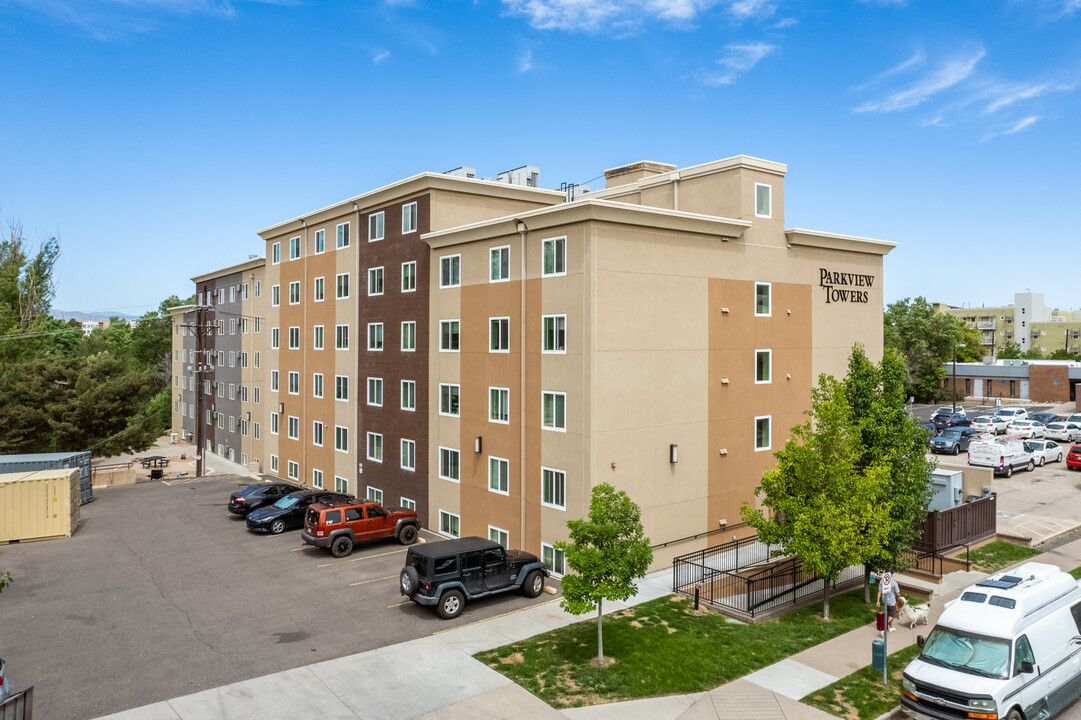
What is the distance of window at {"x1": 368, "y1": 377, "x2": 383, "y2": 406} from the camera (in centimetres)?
3569

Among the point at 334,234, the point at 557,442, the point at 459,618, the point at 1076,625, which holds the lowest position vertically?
the point at 459,618

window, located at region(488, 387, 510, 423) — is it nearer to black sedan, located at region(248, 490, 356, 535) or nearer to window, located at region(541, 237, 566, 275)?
window, located at region(541, 237, 566, 275)

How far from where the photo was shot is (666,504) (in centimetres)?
2567

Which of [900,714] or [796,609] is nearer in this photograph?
[900,714]

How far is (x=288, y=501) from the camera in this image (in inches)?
1319

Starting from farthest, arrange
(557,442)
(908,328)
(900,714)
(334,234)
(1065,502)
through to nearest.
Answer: (908,328) < (334,234) < (1065,502) < (557,442) < (900,714)

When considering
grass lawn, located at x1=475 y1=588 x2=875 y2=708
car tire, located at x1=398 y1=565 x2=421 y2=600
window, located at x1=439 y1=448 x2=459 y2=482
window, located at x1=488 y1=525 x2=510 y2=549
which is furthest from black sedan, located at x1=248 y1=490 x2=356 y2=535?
grass lawn, located at x1=475 y1=588 x2=875 y2=708

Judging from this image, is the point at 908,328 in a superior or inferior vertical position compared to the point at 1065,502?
superior

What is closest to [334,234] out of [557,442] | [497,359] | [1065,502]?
[497,359]

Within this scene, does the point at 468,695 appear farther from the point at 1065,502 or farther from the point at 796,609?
the point at 1065,502

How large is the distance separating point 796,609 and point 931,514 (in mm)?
8294

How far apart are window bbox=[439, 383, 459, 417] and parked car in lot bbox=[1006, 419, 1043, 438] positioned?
46144 mm

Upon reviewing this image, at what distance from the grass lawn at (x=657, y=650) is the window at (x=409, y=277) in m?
18.3

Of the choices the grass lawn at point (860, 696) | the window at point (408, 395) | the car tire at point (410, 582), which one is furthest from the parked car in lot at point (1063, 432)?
the car tire at point (410, 582)
